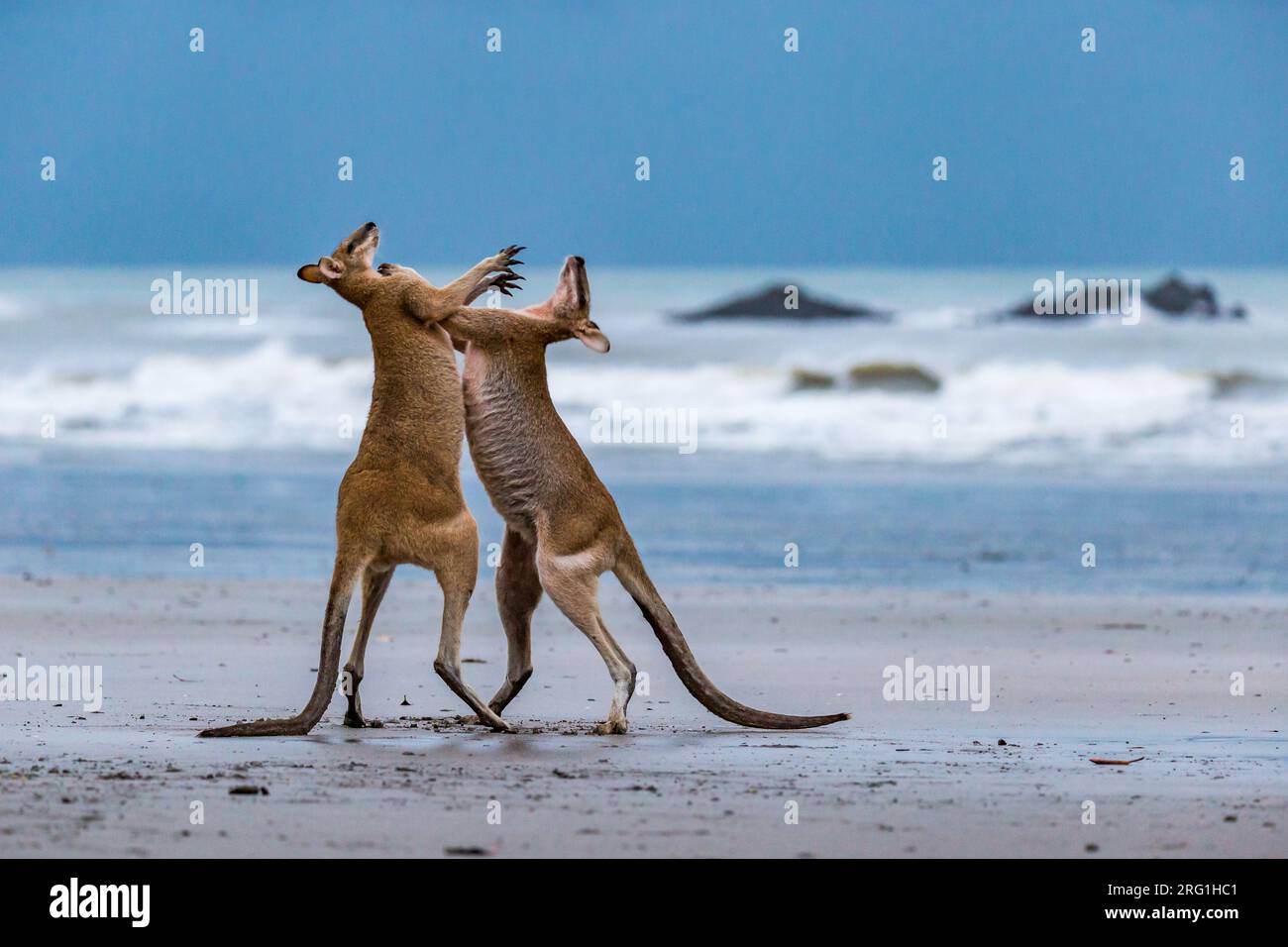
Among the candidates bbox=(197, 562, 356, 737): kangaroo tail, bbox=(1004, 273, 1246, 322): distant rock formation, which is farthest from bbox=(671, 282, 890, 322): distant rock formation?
bbox=(197, 562, 356, 737): kangaroo tail

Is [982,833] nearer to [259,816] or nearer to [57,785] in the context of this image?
[259,816]

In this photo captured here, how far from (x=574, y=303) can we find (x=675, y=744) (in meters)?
2.17

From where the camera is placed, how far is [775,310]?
37.2m

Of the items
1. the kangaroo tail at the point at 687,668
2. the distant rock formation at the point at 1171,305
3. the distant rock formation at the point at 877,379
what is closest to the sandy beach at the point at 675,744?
the kangaroo tail at the point at 687,668

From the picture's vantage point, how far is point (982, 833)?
649cm

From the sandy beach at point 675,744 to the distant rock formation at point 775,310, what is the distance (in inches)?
891

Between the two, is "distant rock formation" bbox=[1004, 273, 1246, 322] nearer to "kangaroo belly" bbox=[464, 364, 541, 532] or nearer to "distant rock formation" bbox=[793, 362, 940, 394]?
"distant rock formation" bbox=[793, 362, 940, 394]

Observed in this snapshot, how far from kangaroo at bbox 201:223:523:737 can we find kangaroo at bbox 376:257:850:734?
14cm

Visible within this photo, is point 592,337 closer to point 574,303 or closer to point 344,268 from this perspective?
point 574,303

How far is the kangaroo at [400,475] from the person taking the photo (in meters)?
8.84

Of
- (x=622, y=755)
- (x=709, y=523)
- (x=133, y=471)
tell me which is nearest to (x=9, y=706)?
(x=622, y=755)

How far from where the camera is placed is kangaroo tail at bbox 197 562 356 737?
842 centimetres

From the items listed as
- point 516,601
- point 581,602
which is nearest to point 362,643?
point 516,601
